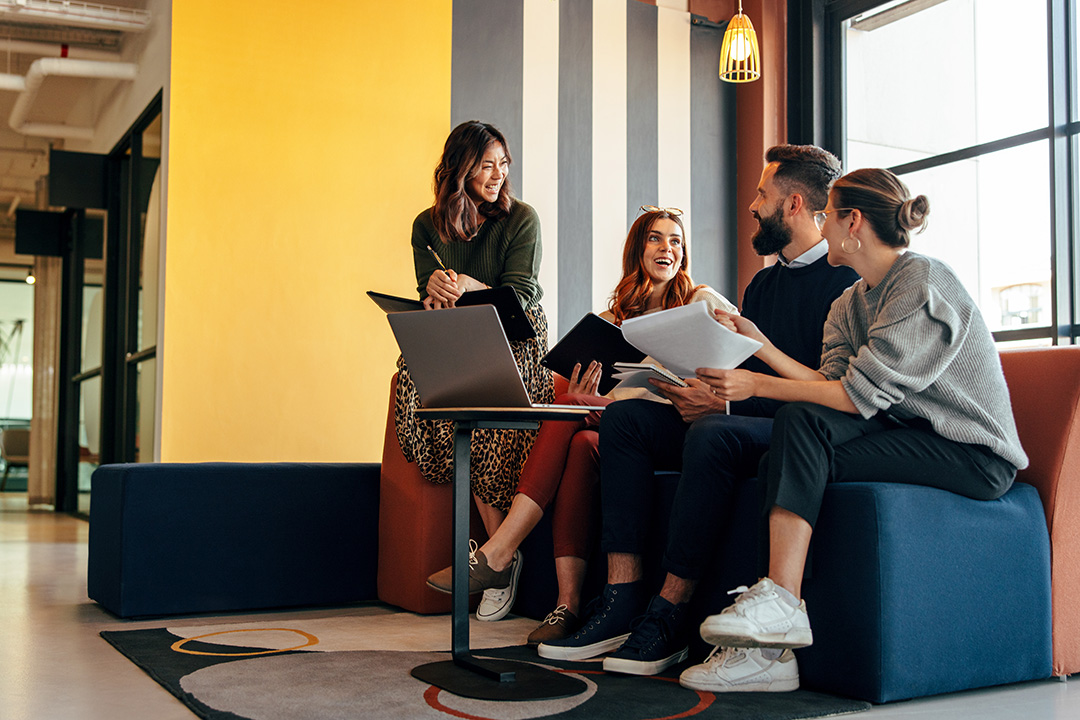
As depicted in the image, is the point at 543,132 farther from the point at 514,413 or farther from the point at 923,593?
the point at 923,593

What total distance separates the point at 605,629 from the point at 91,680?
1088mm

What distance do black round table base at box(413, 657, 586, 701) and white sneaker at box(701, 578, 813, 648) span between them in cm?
30

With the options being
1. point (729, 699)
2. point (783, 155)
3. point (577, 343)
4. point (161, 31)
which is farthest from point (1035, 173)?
point (161, 31)

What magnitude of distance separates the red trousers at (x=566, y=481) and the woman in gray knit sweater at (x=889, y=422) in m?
0.58

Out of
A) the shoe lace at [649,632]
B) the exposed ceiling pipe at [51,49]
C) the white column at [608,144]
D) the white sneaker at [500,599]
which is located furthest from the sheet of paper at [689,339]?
the exposed ceiling pipe at [51,49]

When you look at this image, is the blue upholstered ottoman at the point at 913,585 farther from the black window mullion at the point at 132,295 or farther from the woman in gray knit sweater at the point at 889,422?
the black window mullion at the point at 132,295

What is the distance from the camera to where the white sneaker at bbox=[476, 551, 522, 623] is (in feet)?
9.30

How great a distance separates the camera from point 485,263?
9.76ft

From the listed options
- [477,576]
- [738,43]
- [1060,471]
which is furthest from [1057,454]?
[738,43]

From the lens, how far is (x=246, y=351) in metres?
4.28

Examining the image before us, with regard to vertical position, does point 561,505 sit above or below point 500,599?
above

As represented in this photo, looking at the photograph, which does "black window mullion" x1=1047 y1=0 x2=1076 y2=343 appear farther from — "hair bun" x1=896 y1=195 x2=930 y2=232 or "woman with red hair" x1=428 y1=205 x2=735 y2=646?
"hair bun" x1=896 y1=195 x2=930 y2=232

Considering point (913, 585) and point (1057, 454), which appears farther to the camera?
point (1057, 454)

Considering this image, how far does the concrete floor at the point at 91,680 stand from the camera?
1809 mm
